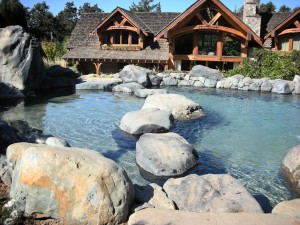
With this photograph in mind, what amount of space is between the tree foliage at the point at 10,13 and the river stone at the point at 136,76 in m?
11.2

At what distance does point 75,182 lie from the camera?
461 cm

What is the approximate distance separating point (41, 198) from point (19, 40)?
13.6 meters

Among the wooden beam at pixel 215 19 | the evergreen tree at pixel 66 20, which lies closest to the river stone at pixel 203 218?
the wooden beam at pixel 215 19

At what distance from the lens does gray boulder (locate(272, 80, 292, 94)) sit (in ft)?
62.2

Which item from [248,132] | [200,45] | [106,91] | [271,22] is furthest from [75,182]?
[271,22]

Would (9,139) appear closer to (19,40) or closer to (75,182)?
(75,182)

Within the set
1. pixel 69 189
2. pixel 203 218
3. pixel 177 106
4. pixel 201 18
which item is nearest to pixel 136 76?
pixel 201 18

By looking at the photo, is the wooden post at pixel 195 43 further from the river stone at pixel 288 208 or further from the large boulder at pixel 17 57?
the river stone at pixel 288 208

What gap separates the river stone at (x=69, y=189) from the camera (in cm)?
454

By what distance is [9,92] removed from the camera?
1569cm

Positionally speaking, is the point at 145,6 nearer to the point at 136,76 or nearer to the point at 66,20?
the point at 66,20

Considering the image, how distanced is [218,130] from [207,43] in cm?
1701

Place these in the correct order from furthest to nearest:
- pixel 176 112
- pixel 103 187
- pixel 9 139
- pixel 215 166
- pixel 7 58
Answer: pixel 7 58
pixel 176 112
pixel 215 166
pixel 9 139
pixel 103 187

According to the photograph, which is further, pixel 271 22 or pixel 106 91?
pixel 271 22
